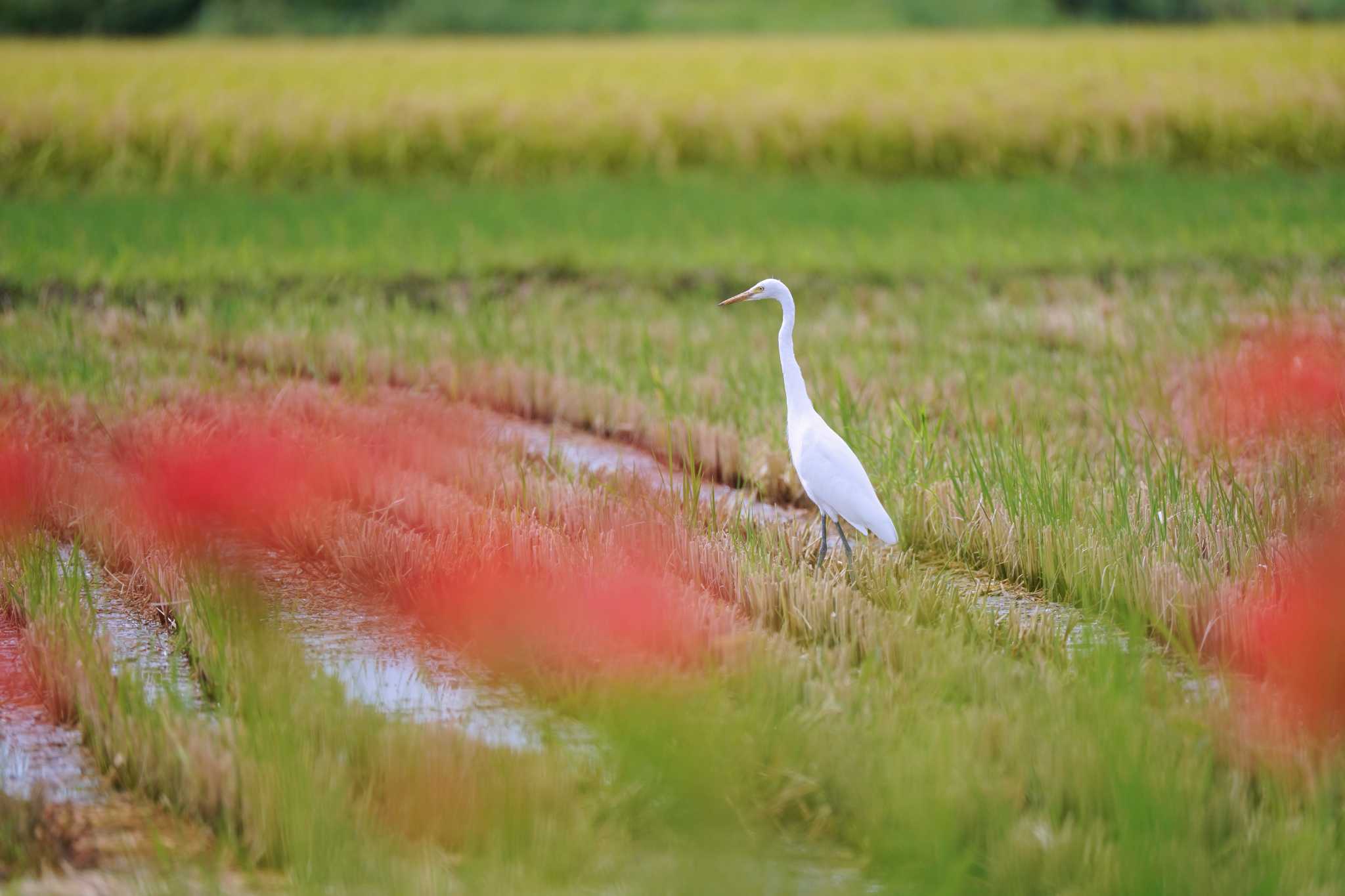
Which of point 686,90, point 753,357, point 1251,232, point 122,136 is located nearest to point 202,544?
point 753,357

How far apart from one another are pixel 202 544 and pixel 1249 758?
209cm

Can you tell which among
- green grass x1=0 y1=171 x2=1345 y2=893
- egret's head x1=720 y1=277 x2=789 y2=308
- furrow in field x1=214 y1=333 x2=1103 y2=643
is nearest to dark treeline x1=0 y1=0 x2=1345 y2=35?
green grass x1=0 y1=171 x2=1345 y2=893

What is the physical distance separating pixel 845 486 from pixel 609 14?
19.8m

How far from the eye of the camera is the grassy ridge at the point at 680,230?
25.1ft

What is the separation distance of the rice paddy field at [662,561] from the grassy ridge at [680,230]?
69mm

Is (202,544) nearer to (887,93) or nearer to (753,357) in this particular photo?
(753,357)

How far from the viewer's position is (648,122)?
1187 cm

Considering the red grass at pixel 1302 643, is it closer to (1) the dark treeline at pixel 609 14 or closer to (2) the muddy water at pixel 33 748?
(2) the muddy water at pixel 33 748

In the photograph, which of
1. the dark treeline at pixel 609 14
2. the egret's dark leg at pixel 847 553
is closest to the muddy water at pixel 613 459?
the egret's dark leg at pixel 847 553

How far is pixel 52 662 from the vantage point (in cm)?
267

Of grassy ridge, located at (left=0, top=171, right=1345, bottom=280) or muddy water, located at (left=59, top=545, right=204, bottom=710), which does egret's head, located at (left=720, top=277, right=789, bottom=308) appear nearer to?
muddy water, located at (left=59, top=545, right=204, bottom=710)

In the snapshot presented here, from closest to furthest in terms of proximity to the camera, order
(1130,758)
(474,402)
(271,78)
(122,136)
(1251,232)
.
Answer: (1130,758)
(474,402)
(1251,232)
(122,136)
(271,78)

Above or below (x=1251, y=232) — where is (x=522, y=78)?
above

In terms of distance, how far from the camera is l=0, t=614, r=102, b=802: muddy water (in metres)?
2.33
